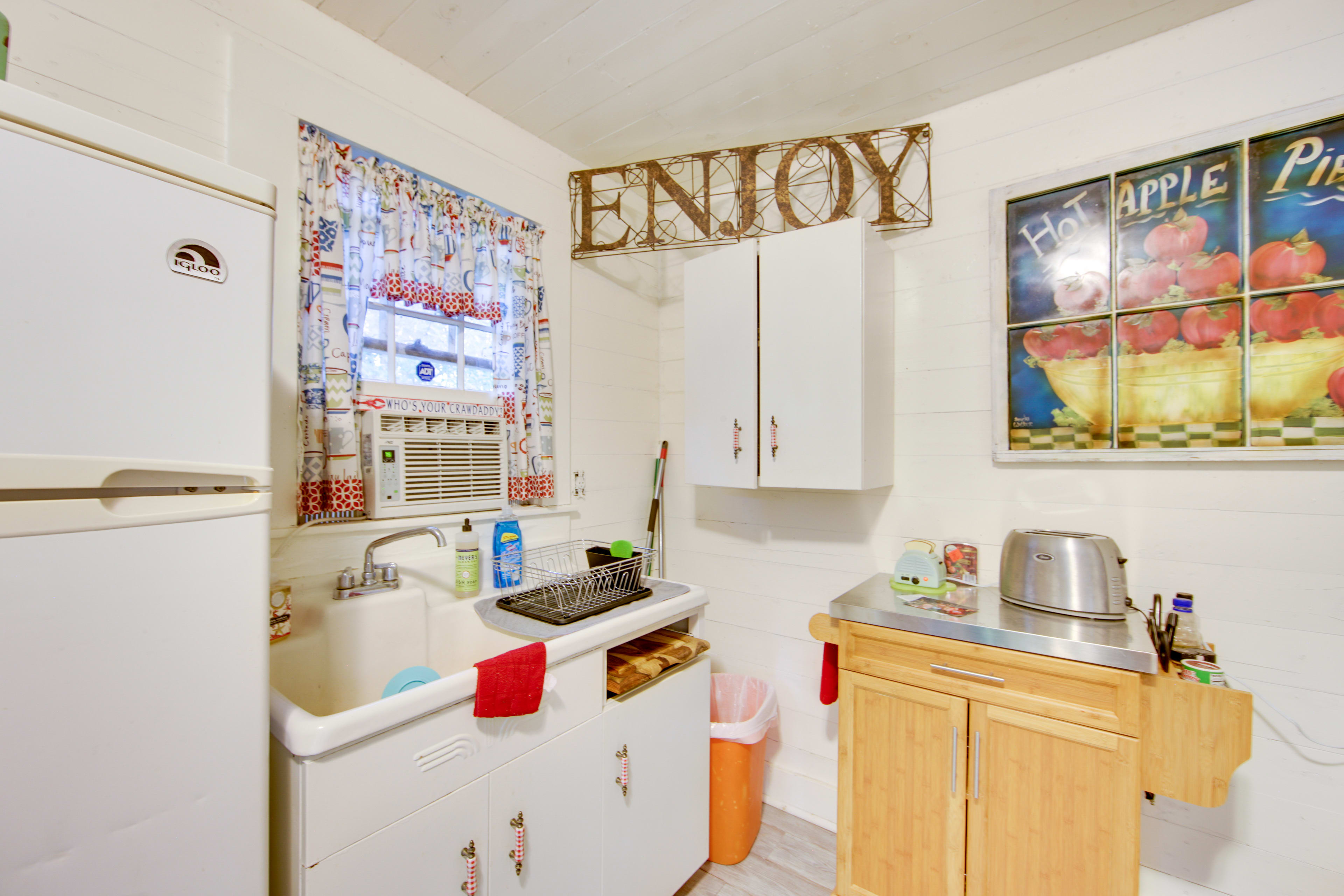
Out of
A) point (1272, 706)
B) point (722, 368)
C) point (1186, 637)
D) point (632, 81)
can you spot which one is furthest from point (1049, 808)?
point (632, 81)

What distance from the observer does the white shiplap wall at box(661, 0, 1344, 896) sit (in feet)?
4.78

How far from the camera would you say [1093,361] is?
5.73 ft

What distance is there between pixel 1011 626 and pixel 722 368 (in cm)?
127

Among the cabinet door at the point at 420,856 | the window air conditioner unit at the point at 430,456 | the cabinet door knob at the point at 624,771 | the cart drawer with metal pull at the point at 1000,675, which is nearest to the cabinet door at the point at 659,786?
A: the cabinet door knob at the point at 624,771

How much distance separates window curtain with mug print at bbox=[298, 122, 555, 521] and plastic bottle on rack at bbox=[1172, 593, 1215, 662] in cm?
198

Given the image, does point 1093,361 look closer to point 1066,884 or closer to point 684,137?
point 1066,884

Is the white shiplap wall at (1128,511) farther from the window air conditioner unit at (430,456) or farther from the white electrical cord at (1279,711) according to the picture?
the window air conditioner unit at (430,456)

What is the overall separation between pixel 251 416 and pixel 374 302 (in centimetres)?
105

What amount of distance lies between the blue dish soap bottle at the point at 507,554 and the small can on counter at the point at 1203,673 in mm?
1868

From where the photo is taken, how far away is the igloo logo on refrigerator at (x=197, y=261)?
29.8 inches

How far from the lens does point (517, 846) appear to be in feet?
4.12

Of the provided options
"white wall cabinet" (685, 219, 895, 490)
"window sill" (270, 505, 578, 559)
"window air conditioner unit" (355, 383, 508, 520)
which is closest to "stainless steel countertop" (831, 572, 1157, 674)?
"white wall cabinet" (685, 219, 895, 490)

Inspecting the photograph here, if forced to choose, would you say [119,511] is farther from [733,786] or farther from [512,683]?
[733,786]

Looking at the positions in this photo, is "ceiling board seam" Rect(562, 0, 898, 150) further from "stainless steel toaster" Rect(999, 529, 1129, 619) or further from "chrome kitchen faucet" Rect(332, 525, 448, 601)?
"chrome kitchen faucet" Rect(332, 525, 448, 601)
